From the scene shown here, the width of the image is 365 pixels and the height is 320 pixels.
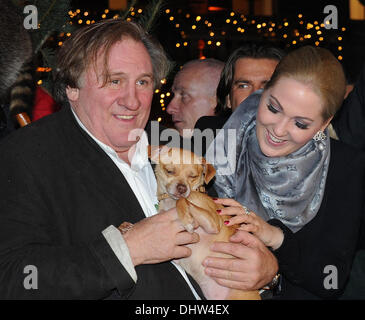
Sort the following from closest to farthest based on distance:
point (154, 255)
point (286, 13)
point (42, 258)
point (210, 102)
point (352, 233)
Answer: point (42, 258), point (154, 255), point (352, 233), point (210, 102), point (286, 13)

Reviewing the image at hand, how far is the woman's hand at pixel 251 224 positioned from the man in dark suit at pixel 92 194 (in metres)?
0.10

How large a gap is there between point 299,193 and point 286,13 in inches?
539

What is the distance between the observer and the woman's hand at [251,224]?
2.52 meters

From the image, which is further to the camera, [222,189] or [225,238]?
[222,189]

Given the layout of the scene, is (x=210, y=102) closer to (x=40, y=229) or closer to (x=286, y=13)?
(x=40, y=229)

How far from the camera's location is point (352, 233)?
8.75 feet

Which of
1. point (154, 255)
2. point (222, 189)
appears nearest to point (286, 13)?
point (222, 189)

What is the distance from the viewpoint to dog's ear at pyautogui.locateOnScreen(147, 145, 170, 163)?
2.78 metres

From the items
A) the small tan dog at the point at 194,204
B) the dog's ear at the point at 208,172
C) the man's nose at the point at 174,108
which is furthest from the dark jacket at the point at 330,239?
the man's nose at the point at 174,108

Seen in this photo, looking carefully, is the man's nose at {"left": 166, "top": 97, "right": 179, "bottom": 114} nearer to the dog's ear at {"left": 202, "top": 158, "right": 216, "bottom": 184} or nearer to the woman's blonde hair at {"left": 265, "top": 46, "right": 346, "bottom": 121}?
the dog's ear at {"left": 202, "top": 158, "right": 216, "bottom": 184}

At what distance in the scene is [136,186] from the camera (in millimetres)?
2463

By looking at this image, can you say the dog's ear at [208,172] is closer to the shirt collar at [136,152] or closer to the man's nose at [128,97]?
the shirt collar at [136,152]

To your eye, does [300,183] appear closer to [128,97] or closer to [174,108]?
[128,97]

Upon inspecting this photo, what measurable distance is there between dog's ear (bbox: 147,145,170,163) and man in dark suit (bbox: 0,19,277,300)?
0.06 m
